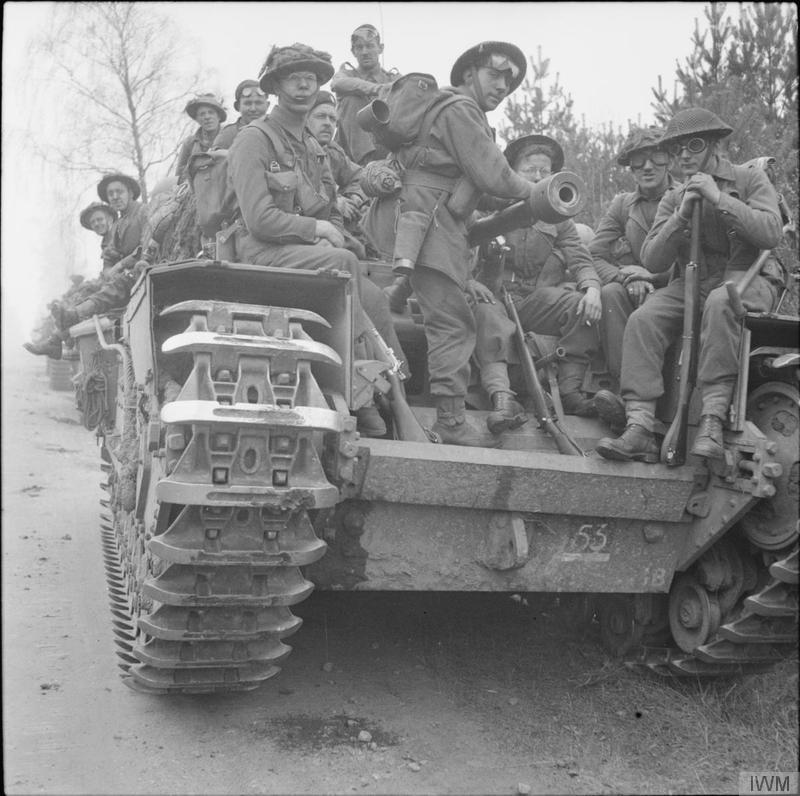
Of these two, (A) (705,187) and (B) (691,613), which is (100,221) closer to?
(A) (705,187)

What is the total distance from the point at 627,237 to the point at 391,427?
2034mm

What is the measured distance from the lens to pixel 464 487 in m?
4.02

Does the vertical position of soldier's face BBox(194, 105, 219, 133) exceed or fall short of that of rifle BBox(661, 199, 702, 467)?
it exceeds it

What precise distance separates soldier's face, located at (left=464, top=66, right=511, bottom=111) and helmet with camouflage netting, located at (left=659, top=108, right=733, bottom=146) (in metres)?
0.85

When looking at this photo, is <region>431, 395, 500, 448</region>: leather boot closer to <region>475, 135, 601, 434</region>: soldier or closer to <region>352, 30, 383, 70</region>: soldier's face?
<region>475, 135, 601, 434</region>: soldier

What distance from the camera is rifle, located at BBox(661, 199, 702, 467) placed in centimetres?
447

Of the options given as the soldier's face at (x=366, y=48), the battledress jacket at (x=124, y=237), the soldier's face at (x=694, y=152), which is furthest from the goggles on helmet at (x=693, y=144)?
the battledress jacket at (x=124, y=237)

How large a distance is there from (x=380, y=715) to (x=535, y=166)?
3229 mm

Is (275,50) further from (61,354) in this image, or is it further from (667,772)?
(61,354)

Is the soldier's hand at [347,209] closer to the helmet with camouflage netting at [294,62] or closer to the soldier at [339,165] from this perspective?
the soldier at [339,165]

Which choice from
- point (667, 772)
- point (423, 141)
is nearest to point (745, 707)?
point (667, 772)

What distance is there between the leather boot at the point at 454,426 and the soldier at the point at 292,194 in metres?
0.31

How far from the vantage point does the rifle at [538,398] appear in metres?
4.71

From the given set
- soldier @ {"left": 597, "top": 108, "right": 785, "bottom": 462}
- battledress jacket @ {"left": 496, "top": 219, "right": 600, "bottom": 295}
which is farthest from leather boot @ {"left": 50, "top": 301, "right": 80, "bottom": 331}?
soldier @ {"left": 597, "top": 108, "right": 785, "bottom": 462}
